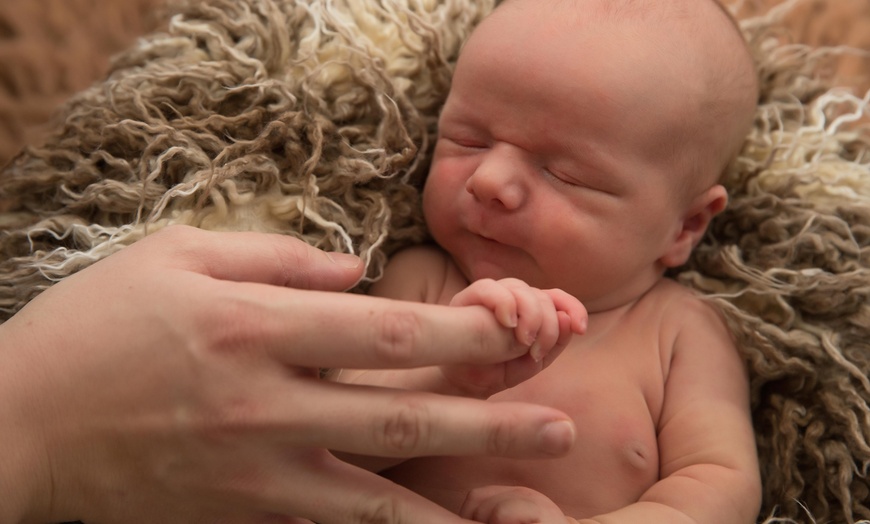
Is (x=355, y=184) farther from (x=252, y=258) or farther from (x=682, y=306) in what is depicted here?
(x=682, y=306)

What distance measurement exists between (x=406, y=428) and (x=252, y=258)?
26 centimetres

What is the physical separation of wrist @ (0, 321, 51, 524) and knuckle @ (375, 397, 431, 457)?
338mm

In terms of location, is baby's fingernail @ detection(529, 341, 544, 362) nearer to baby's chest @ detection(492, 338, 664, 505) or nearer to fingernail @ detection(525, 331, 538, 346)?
fingernail @ detection(525, 331, 538, 346)

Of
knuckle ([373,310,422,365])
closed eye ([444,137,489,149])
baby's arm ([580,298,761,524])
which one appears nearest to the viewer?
knuckle ([373,310,422,365])

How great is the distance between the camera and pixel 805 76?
1.47 m

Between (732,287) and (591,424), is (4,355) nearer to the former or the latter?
(591,424)

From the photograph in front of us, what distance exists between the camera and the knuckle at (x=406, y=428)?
0.77m

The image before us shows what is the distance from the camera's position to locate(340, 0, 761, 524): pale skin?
1.10 metres

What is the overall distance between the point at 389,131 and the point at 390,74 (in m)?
0.11

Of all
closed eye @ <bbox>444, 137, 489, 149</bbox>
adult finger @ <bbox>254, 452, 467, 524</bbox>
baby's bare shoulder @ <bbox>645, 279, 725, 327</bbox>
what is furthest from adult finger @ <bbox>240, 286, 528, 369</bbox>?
baby's bare shoulder @ <bbox>645, 279, 725, 327</bbox>

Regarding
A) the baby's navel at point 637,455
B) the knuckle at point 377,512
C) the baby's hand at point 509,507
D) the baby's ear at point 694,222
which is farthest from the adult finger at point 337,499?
the baby's ear at point 694,222

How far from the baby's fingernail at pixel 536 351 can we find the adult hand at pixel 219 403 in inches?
0.9

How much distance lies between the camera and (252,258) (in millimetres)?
905

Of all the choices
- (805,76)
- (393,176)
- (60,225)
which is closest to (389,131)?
(393,176)
